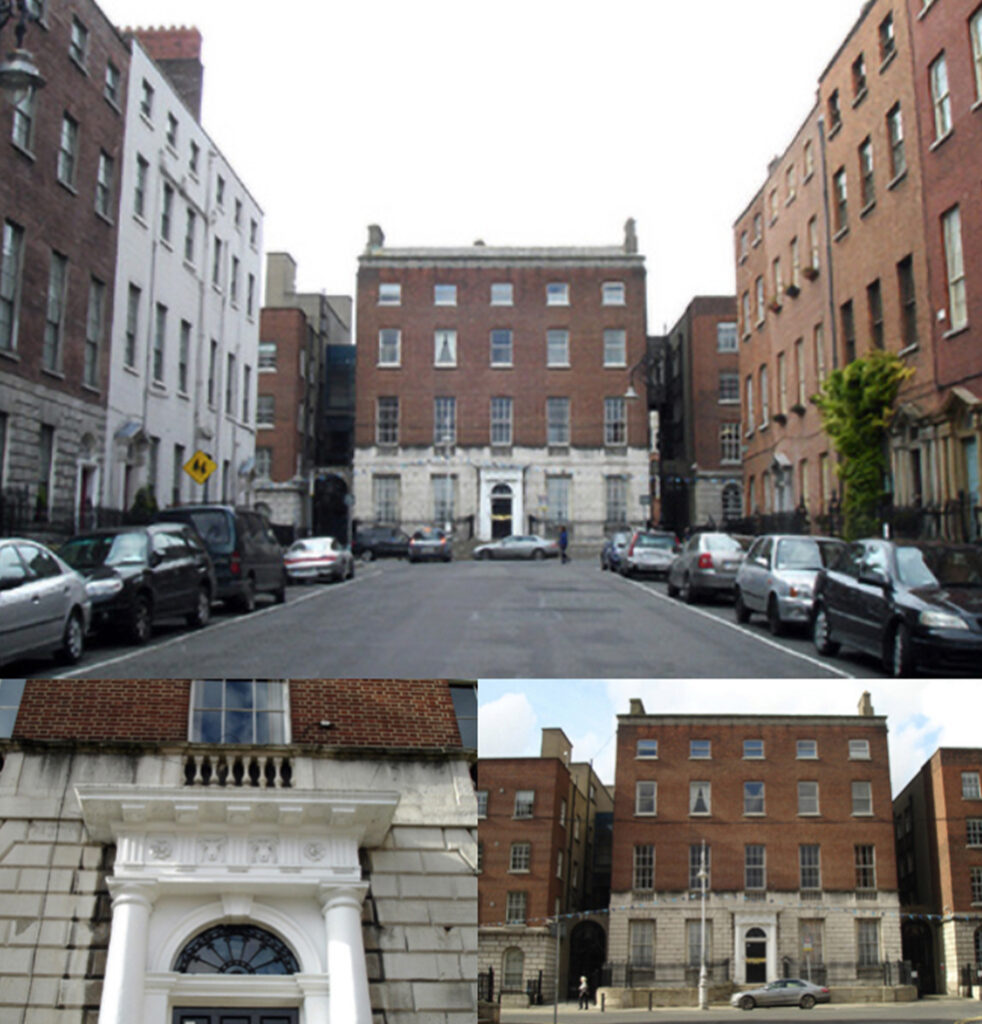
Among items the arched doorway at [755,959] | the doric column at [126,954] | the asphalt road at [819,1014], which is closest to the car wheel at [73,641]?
the doric column at [126,954]

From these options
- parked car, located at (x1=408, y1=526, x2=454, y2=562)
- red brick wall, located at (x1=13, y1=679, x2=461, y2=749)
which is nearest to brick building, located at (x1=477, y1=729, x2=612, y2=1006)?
red brick wall, located at (x1=13, y1=679, x2=461, y2=749)

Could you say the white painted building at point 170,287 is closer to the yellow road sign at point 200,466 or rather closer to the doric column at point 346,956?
the yellow road sign at point 200,466

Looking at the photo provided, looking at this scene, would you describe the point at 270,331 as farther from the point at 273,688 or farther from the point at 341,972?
the point at 341,972

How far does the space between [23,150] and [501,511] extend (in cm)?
822

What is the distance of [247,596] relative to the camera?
8.24 m

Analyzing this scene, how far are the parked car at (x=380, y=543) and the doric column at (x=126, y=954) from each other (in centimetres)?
403

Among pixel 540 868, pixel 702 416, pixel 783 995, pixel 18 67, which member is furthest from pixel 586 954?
pixel 18 67

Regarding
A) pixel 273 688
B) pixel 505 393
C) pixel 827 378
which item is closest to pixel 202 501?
pixel 273 688

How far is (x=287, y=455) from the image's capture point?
973cm

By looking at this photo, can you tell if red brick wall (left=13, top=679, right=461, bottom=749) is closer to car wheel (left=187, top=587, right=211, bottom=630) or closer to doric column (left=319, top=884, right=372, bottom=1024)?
car wheel (left=187, top=587, right=211, bottom=630)

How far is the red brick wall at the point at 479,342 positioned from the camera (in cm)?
1027

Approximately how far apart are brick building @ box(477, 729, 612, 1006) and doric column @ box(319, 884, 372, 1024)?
1.00m

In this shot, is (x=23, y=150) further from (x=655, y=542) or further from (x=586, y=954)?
(x=586, y=954)

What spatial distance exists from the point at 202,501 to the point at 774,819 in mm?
4750
